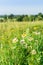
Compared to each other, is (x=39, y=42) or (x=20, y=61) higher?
(x=39, y=42)

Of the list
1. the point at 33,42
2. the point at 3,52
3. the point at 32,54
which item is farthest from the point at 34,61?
the point at 3,52

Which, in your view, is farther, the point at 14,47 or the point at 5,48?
the point at 5,48

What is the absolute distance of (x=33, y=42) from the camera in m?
3.72

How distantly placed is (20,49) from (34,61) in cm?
30

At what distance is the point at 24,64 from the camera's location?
145 inches

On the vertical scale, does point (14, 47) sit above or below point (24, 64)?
above

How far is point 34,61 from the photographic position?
11.5ft

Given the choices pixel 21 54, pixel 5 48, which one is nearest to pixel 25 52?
pixel 21 54

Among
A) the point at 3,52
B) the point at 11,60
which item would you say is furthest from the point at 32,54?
the point at 3,52

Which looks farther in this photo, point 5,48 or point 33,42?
point 5,48

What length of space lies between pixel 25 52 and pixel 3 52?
46 cm

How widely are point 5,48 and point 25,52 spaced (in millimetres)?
444

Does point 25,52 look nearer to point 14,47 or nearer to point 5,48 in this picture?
point 14,47

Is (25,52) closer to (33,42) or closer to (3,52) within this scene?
(33,42)
